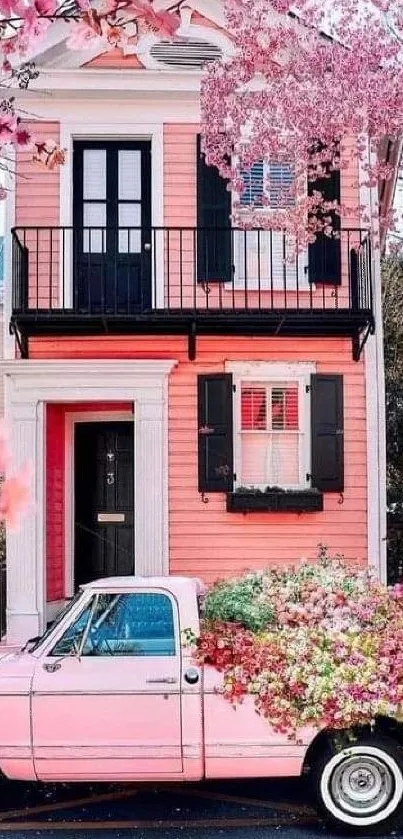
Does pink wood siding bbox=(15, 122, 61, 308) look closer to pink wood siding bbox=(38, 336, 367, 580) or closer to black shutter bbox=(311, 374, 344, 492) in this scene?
pink wood siding bbox=(38, 336, 367, 580)

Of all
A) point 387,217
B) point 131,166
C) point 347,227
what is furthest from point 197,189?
point 387,217

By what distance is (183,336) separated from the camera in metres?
11.9

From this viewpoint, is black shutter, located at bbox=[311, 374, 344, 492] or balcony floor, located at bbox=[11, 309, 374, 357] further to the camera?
black shutter, located at bbox=[311, 374, 344, 492]

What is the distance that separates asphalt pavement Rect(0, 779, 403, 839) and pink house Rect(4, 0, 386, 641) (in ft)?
15.9

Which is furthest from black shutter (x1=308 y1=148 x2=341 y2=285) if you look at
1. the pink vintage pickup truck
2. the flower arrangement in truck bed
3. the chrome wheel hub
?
the chrome wheel hub

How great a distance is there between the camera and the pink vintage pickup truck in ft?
19.2

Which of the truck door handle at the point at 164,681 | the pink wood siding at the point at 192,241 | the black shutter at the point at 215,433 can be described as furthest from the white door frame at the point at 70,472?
the truck door handle at the point at 164,681

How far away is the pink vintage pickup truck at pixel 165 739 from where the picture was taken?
230 inches

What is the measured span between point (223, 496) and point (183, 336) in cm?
203

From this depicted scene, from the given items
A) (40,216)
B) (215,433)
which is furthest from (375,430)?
(40,216)

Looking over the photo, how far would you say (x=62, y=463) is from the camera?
1258cm

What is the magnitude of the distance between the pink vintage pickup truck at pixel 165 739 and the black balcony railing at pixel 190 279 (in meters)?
6.18

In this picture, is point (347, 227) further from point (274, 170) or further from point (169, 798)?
point (169, 798)

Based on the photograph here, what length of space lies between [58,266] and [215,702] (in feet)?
23.6
